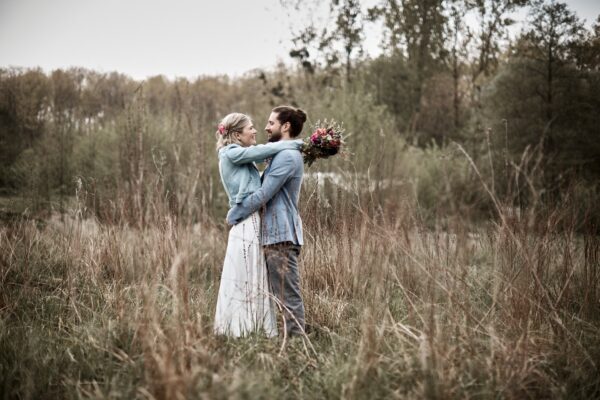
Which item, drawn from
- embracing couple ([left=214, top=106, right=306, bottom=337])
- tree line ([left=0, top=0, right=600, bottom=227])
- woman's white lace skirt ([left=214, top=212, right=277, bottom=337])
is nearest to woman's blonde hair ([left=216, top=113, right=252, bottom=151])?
embracing couple ([left=214, top=106, right=306, bottom=337])

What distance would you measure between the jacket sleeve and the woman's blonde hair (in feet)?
0.65

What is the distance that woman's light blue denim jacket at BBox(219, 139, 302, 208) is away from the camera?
3457 mm

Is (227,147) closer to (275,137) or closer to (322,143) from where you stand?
(275,137)

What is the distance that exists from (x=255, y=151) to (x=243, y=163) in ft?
0.62

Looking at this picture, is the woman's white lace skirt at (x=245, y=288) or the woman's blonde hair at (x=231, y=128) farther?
the woman's blonde hair at (x=231, y=128)

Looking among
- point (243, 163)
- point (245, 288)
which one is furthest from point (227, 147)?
point (245, 288)

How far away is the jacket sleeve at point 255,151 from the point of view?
3438mm

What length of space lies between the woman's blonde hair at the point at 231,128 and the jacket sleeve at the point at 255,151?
0.65ft

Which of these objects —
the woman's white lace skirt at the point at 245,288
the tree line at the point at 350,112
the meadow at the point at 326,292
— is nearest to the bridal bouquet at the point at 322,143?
the meadow at the point at 326,292

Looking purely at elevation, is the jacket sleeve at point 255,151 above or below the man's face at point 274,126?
below

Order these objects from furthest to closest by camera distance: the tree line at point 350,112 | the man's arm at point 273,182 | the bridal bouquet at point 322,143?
the tree line at point 350,112 → the bridal bouquet at point 322,143 → the man's arm at point 273,182

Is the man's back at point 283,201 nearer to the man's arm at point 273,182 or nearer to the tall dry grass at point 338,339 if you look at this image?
the man's arm at point 273,182

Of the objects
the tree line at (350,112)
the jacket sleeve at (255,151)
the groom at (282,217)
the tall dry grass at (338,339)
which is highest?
the tree line at (350,112)

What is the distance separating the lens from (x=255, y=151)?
135 inches
